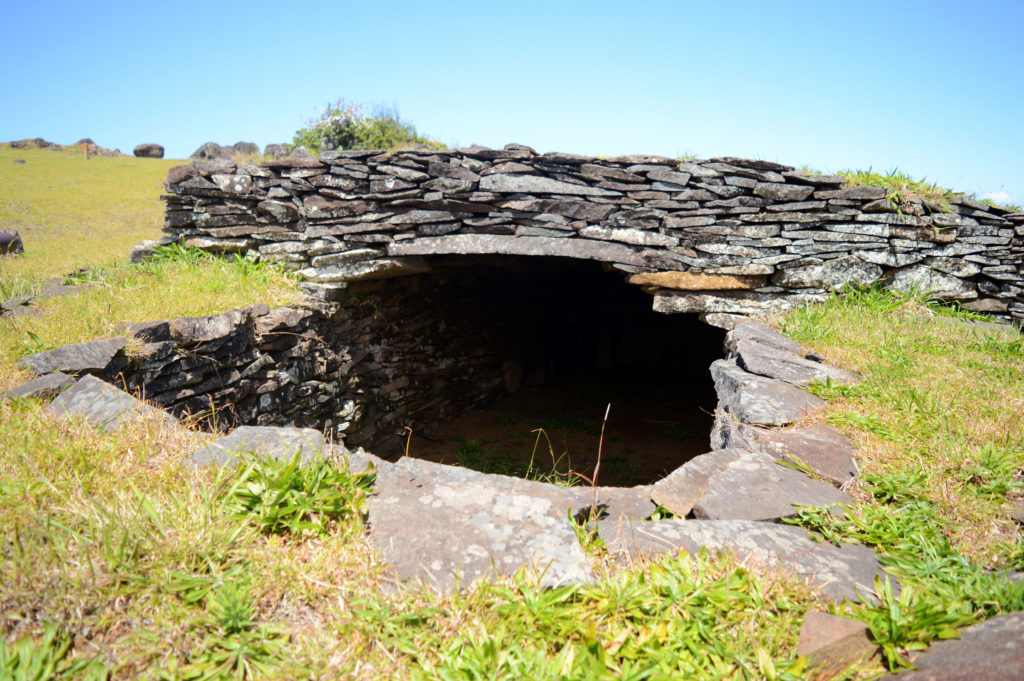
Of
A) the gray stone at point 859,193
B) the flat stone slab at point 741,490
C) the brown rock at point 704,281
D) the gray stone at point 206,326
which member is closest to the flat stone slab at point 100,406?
the gray stone at point 206,326

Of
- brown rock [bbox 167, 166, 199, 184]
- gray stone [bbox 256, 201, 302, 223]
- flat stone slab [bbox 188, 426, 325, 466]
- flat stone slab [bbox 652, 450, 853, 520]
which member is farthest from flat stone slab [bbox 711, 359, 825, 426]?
brown rock [bbox 167, 166, 199, 184]

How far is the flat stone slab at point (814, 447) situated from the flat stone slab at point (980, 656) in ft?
3.10

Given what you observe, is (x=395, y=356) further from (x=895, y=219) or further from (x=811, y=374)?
(x=895, y=219)

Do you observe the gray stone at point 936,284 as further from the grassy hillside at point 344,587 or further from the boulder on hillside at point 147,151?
the boulder on hillside at point 147,151

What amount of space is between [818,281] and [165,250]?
649 centimetres

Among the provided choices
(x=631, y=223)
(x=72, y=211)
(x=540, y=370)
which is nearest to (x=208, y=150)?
(x=72, y=211)

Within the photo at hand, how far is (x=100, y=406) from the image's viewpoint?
2758 millimetres

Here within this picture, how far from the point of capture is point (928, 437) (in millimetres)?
2695

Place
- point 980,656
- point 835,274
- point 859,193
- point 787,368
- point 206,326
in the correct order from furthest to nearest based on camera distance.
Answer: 1. point 835,274
2. point 859,193
3. point 206,326
4. point 787,368
5. point 980,656

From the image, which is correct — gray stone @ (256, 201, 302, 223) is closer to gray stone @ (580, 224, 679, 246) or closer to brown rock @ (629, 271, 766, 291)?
gray stone @ (580, 224, 679, 246)

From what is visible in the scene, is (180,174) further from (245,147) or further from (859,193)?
(245,147)

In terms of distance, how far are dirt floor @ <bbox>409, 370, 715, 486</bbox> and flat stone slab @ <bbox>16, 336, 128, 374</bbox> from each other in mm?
3617

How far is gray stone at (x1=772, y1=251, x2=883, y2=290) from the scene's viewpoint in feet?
17.4

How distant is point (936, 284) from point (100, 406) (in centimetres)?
645
